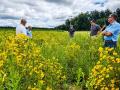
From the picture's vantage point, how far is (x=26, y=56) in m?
7.27

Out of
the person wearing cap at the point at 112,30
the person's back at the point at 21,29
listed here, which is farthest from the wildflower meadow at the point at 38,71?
the person's back at the point at 21,29

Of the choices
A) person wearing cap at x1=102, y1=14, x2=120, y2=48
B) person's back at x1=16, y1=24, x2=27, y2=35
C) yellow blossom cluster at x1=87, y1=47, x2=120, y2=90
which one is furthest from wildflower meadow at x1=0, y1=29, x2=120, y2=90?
person's back at x1=16, y1=24, x2=27, y2=35

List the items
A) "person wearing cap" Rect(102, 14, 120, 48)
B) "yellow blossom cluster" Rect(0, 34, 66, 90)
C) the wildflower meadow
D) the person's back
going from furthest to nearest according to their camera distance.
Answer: the person's back, "person wearing cap" Rect(102, 14, 120, 48), "yellow blossom cluster" Rect(0, 34, 66, 90), the wildflower meadow

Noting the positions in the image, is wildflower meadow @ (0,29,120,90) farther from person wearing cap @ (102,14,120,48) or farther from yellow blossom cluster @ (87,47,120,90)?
person wearing cap @ (102,14,120,48)

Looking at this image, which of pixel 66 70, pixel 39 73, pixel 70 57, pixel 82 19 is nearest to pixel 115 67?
pixel 39 73

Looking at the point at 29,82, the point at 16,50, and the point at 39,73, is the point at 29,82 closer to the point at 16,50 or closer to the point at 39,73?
the point at 39,73

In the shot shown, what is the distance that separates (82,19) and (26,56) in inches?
4011

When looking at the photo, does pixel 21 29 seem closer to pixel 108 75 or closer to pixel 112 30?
pixel 112 30

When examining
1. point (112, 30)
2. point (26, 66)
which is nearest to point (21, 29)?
point (112, 30)

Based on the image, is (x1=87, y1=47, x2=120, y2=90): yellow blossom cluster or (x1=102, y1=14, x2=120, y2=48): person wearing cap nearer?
(x1=87, y1=47, x2=120, y2=90): yellow blossom cluster

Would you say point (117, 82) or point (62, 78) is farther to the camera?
point (62, 78)

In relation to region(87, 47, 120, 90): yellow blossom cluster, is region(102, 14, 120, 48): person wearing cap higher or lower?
higher

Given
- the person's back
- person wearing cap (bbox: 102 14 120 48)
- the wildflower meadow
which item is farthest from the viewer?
the person's back

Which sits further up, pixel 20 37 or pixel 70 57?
pixel 20 37
